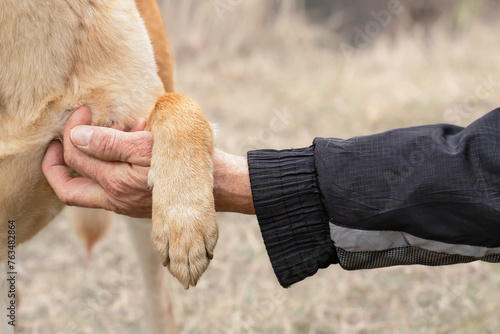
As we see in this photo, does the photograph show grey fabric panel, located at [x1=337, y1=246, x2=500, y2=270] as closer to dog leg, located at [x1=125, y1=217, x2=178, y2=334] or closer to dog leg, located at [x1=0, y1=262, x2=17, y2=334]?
dog leg, located at [x1=125, y1=217, x2=178, y2=334]

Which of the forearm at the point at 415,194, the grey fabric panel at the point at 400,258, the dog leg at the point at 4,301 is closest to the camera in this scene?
the forearm at the point at 415,194

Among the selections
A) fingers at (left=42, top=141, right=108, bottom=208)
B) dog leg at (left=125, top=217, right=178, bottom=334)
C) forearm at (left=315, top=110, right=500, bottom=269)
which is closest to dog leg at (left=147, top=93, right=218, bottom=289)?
fingers at (left=42, top=141, right=108, bottom=208)

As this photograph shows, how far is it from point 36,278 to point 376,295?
1.94 metres

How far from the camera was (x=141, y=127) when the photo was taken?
211 centimetres

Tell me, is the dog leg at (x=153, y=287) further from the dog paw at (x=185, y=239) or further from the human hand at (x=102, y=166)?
the dog paw at (x=185, y=239)

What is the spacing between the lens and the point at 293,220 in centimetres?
194

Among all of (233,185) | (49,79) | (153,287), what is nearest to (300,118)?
(153,287)

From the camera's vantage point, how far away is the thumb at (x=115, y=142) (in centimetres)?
198

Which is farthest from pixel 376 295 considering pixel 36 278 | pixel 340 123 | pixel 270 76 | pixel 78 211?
pixel 270 76

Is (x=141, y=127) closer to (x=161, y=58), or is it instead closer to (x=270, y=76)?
(x=161, y=58)

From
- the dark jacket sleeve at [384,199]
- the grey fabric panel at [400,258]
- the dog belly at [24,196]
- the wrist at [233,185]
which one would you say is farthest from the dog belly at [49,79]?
the grey fabric panel at [400,258]

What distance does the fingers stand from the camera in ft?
6.62

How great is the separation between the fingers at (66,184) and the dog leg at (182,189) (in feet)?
0.89

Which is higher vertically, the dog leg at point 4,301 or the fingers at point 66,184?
the fingers at point 66,184
